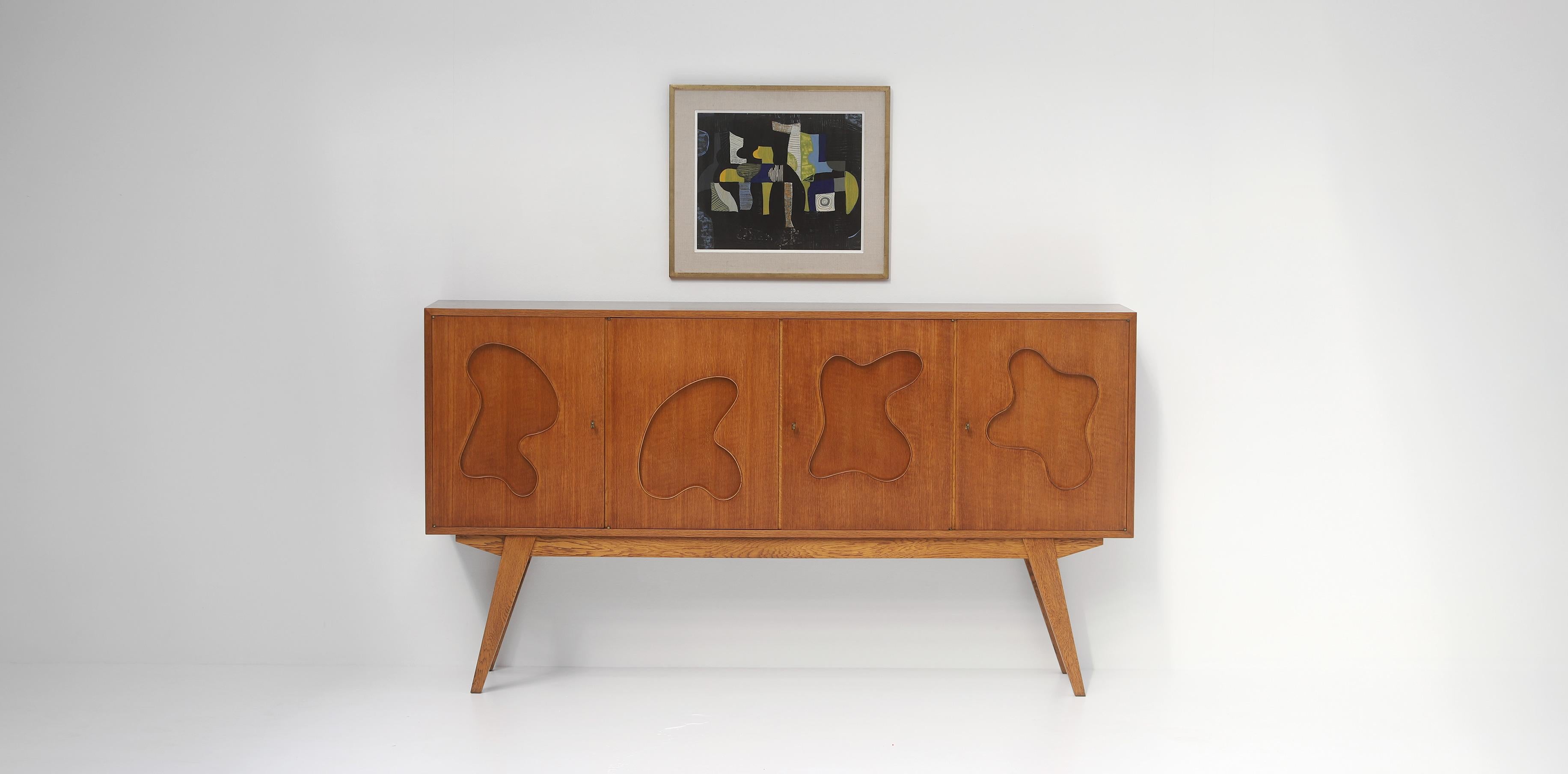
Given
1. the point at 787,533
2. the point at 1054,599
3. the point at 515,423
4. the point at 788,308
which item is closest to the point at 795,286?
the point at 788,308

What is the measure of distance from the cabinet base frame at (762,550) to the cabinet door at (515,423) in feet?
0.23

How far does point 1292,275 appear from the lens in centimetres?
282

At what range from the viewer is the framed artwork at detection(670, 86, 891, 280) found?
109 inches

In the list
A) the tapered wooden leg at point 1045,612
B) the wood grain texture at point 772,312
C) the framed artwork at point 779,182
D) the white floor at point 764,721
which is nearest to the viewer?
the white floor at point 764,721

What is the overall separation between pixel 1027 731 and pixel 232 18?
2908mm

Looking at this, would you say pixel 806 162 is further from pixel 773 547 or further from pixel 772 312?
pixel 773 547

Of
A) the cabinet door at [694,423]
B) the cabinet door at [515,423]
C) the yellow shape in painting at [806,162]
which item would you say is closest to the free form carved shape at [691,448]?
the cabinet door at [694,423]

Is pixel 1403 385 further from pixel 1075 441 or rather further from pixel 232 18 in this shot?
pixel 232 18

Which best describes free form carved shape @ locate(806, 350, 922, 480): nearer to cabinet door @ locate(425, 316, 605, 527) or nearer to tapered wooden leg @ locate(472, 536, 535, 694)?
cabinet door @ locate(425, 316, 605, 527)

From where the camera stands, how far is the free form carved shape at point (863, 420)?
98.8 inches

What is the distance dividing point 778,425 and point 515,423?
68 centimetres

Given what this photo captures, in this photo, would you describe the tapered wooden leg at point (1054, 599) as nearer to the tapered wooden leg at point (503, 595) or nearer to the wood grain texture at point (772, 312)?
the wood grain texture at point (772, 312)

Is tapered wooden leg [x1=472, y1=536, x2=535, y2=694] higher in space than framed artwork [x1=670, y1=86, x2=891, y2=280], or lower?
lower

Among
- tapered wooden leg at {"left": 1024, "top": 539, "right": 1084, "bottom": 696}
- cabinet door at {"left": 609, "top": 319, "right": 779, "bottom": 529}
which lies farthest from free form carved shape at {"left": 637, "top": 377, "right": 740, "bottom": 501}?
tapered wooden leg at {"left": 1024, "top": 539, "right": 1084, "bottom": 696}
